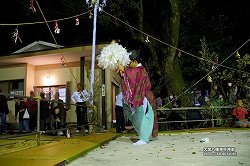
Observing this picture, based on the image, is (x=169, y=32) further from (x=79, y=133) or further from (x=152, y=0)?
(x=79, y=133)

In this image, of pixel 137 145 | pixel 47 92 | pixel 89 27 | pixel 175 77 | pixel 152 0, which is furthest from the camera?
pixel 89 27

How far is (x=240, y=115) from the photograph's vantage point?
9523 mm

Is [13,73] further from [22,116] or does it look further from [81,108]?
[81,108]

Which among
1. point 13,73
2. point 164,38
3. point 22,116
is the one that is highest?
point 164,38

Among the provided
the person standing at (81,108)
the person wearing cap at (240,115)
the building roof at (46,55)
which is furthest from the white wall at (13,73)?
the person wearing cap at (240,115)

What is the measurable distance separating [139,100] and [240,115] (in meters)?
4.81

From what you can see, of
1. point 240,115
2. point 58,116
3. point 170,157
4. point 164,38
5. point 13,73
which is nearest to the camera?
point 170,157

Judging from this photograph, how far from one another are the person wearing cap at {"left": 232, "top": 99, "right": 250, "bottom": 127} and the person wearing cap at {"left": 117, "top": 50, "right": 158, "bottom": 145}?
418 centimetres

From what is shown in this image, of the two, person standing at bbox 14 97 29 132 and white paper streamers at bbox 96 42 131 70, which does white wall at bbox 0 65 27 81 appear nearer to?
person standing at bbox 14 97 29 132

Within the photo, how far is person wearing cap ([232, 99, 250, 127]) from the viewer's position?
9305 millimetres

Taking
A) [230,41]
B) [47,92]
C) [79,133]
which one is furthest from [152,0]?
[79,133]

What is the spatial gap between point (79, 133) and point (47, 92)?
549cm

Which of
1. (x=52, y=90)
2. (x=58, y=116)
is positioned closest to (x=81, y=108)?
(x=58, y=116)

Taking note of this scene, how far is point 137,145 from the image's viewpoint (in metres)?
5.89
